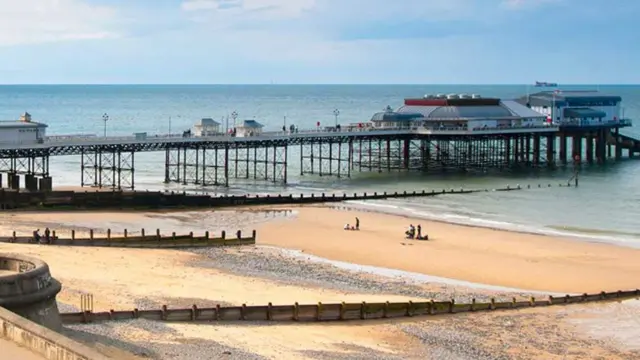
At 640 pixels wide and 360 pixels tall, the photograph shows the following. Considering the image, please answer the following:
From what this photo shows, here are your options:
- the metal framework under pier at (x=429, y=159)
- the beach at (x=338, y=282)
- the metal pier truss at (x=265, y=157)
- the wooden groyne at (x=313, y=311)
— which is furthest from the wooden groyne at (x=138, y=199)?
the wooden groyne at (x=313, y=311)

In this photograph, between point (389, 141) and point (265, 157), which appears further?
point (265, 157)

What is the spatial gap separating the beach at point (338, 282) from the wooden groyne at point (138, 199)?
6.59 ft

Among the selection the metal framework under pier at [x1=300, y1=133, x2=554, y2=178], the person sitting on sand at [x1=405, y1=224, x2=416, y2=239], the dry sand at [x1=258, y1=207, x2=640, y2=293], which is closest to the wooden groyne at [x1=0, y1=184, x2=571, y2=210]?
the dry sand at [x1=258, y1=207, x2=640, y2=293]

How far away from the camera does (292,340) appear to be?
2861 cm

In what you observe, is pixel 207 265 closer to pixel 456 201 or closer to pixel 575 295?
pixel 575 295

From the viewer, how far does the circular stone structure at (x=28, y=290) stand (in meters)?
21.1

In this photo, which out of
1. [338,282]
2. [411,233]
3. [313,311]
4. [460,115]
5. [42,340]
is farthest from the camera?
[460,115]

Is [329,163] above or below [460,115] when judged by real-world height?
below

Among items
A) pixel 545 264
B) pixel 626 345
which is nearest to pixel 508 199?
pixel 545 264

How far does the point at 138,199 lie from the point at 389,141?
134ft

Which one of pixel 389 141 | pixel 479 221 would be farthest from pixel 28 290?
pixel 389 141

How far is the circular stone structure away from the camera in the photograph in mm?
21109

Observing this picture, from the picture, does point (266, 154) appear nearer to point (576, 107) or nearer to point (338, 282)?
point (576, 107)

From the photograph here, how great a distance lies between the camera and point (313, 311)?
31.3 meters
